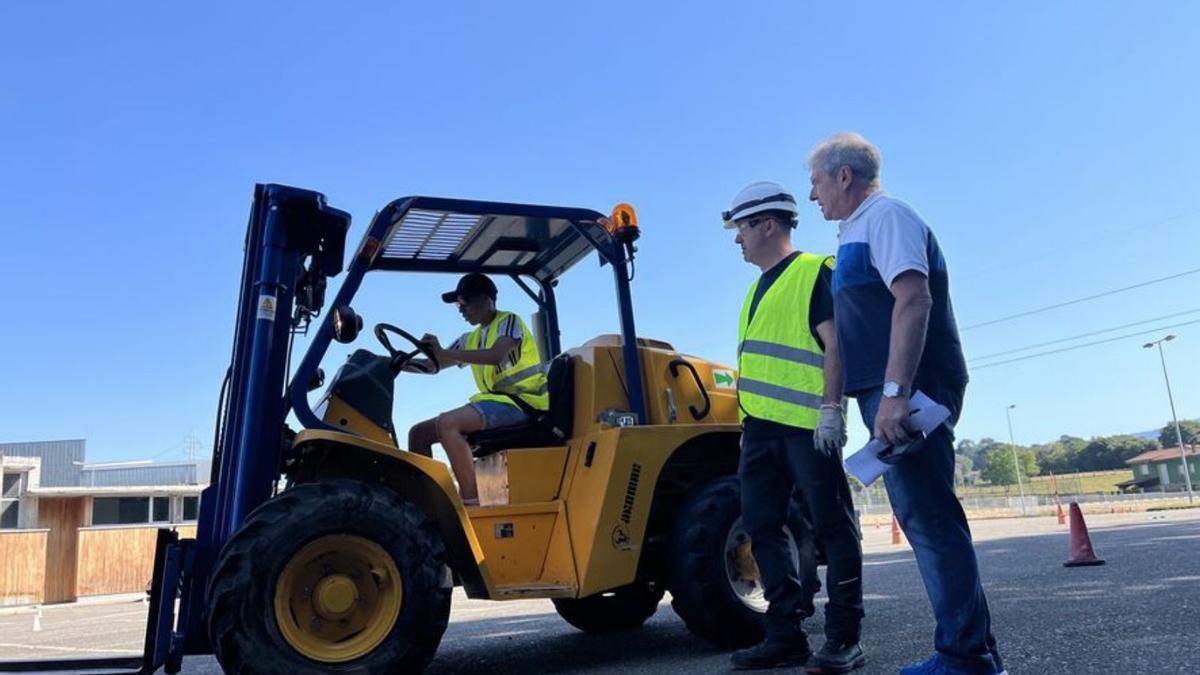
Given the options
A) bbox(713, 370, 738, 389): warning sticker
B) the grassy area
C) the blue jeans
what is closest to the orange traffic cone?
bbox(713, 370, 738, 389): warning sticker

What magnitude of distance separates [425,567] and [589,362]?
5.34ft

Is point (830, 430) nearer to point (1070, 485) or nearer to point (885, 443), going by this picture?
point (885, 443)

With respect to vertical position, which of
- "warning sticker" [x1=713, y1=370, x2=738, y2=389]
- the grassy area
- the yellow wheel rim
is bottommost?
the grassy area

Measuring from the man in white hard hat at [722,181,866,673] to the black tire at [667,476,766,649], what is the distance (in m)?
0.42

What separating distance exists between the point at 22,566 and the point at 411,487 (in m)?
24.5

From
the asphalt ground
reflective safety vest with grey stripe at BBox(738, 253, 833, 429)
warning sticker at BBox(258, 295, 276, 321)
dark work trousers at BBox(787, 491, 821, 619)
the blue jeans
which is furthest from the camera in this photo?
dark work trousers at BBox(787, 491, 821, 619)

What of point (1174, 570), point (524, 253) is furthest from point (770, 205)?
point (1174, 570)

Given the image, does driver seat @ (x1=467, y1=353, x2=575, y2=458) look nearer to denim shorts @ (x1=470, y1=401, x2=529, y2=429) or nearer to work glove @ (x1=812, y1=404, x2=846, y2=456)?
denim shorts @ (x1=470, y1=401, x2=529, y2=429)

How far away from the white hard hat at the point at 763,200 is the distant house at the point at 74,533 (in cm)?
2126

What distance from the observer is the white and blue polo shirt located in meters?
2.87

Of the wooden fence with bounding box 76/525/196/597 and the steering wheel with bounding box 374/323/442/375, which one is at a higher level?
the steering wheel with bounding box 374/323/442/375

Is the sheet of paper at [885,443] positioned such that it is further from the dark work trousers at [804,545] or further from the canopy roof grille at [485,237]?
the canopy roof grille at [485,237]

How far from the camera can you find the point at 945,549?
8.98 ft

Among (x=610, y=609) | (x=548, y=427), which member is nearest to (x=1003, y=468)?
Answer: (x=610, y=609)
